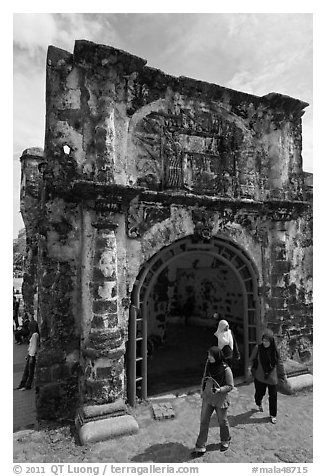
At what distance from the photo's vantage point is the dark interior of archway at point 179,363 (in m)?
6.62

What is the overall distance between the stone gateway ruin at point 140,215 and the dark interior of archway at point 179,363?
0.06 m

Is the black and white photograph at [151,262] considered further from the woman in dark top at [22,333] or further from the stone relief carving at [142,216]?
the woman in dark top at [22,333]

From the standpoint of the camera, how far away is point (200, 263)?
40.7 feet

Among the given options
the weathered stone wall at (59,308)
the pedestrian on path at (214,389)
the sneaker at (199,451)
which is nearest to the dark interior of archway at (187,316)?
the weathered stone wall at (59,308)

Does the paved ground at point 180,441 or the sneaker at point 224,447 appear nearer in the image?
the paved ground at point 180,441

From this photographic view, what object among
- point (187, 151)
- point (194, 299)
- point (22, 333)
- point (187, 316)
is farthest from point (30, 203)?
point (187, 316)

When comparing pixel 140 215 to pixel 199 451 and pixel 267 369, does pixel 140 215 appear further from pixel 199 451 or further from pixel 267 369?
pixel 199 451

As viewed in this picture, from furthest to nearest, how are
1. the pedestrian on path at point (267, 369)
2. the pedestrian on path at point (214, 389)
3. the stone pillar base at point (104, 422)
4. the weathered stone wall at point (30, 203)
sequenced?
1. the weathered stone wall at point (30, 203)
2. the pedestrian on path at point (267, 369)
3. the stone pillar base at point (104, 422)
4. the pedestrian on path at point (214, 389)

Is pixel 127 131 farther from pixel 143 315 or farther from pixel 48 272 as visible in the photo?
pixel 143 315

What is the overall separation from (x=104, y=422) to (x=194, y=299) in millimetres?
8550

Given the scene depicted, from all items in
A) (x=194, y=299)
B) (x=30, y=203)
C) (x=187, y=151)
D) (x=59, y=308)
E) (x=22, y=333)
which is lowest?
(x=22, y=333)

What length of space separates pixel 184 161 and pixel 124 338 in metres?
3.48

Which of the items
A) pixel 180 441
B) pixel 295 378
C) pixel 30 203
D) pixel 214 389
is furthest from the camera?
pixel 30 203

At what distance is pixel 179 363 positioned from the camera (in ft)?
26.2
